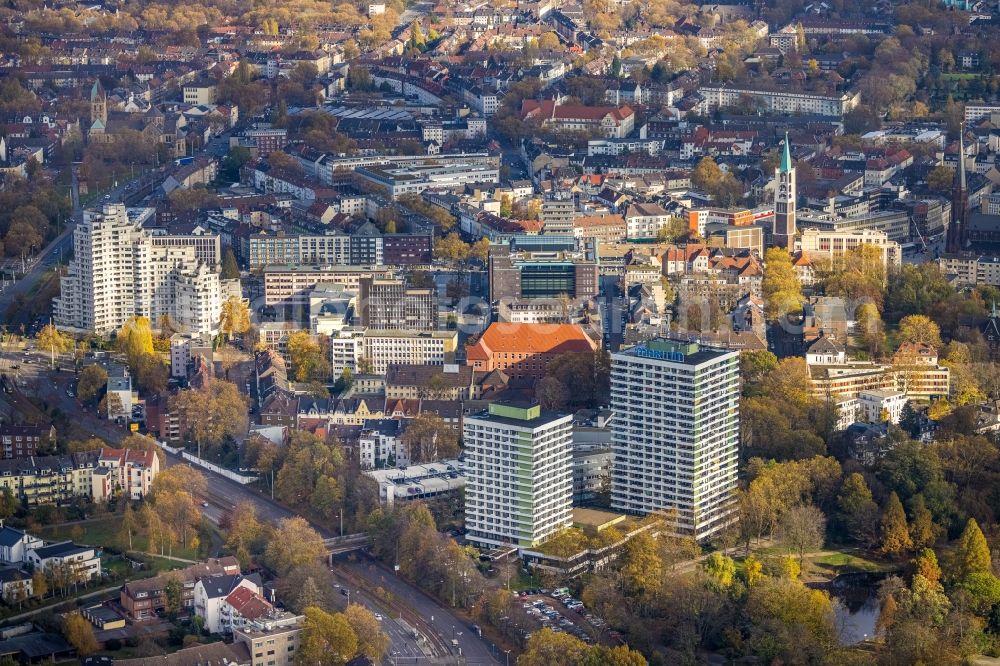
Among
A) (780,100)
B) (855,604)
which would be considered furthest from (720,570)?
(780,100)

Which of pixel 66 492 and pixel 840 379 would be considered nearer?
pixel 66 492

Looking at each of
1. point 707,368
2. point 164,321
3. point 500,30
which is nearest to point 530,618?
point 707,368

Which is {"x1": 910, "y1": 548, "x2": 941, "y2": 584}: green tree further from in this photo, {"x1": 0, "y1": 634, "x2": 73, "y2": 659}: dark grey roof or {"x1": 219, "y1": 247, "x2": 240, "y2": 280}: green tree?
{"x1": 219, "y1": 247, "x2": 240, "y2": 280}: green tree

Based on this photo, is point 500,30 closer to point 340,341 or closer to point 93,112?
point 93,112

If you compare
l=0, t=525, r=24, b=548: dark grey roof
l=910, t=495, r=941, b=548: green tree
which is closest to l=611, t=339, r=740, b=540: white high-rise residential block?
l=910, t=495, r=941, b=548: green tree

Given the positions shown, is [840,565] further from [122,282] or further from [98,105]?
[98,105]
